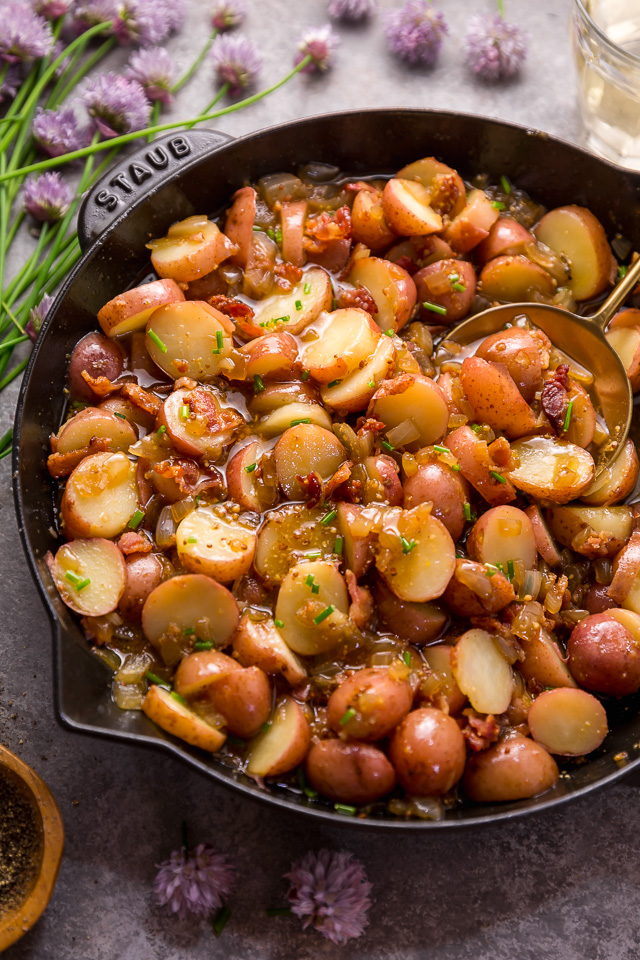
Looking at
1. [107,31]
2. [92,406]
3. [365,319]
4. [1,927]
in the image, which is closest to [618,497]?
[365,319]

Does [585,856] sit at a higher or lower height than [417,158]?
lower

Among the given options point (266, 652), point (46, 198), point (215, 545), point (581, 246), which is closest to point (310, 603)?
point (266, 652)

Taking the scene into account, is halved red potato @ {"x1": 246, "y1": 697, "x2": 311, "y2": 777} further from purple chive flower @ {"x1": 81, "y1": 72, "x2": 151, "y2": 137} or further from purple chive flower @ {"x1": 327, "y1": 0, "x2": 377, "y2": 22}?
purple chive flower @ {"x1": 327, "y1": 0, "x2": 377, "y2": 22}

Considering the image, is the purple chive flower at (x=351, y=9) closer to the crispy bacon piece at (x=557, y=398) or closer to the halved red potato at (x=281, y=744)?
the crispy bacon piece at (x=557, y=398)

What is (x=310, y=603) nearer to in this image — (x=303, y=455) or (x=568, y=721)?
(x=303, y=455)

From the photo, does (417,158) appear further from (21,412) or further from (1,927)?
(1,927)
